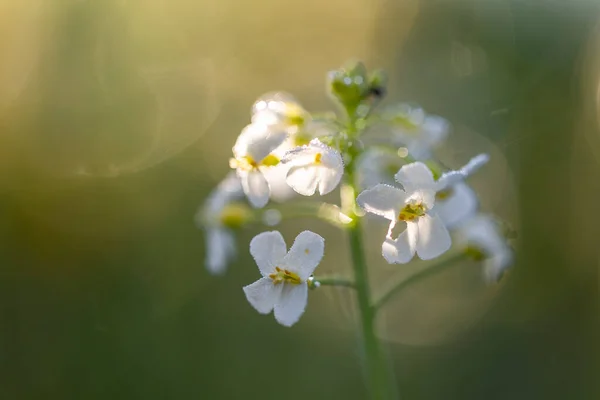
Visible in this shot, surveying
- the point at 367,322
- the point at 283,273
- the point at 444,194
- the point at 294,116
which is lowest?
the point at 367,322

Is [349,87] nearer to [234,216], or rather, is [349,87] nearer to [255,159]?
[255,159]

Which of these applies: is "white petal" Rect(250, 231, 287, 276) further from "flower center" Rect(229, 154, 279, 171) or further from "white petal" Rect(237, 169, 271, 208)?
"flower center" Rect(229, 154, 279, 171)

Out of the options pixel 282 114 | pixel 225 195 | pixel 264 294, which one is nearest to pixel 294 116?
pixel 282 114

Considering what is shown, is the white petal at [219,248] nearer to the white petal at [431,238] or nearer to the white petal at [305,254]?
the white petal at [305,254]

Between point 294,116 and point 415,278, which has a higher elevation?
point 294,116

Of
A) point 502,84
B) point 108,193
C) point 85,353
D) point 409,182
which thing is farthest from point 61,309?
point 502,84

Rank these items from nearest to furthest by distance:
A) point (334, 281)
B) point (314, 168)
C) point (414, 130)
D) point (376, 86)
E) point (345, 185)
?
point (314, 168), point (334, 281), point (345, 185), point (376, 86), point (414, 130)
